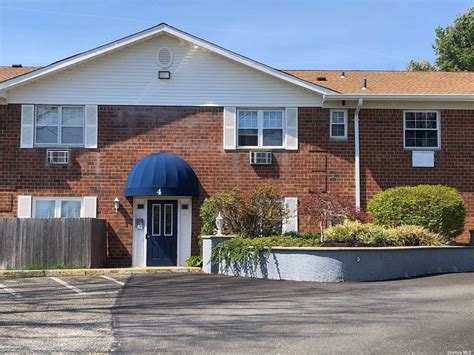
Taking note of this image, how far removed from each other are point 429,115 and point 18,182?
13284 millimetres

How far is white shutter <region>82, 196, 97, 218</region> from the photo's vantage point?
61.3 feet

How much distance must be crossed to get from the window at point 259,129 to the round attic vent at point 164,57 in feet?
9.07

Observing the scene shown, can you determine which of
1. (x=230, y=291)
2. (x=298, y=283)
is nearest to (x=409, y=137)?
(x=298, y=283)

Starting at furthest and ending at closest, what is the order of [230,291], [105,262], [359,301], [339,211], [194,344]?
[105,262]
[339,211]
[230,291]
[359,301]
[194,344]

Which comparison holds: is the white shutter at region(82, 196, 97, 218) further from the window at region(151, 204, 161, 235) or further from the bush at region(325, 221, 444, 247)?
the bush at region(325, 221, 444, 247)

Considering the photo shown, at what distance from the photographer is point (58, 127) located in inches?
748

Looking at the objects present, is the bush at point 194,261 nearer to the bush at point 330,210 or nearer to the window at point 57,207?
the bush at point 330,210

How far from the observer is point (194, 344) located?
7574 mm

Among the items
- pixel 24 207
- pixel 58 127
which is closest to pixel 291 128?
pixel 58 127

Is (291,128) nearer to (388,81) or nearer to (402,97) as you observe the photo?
(402,97)

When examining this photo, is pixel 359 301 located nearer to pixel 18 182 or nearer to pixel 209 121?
pixel 209 121

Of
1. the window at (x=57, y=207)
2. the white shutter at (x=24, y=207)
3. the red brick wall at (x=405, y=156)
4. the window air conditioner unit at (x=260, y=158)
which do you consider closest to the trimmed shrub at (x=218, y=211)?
the window air conditioner unit at (x=260, y=158)

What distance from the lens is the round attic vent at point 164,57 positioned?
19172mm

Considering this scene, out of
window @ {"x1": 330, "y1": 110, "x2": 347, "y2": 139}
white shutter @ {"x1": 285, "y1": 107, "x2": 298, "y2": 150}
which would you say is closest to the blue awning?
white shutter @ {"x1": 285, "y1": 107, "x2": 298, "y2": 150}
